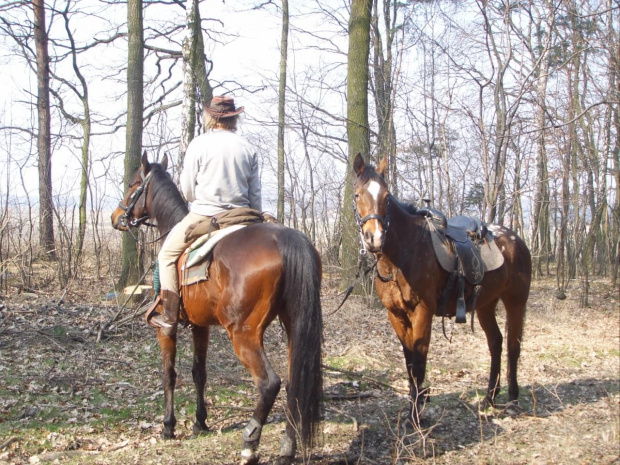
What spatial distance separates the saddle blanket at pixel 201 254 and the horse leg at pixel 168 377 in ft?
2.36

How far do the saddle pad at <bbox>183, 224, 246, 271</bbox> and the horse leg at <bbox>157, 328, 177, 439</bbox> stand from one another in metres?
0.85

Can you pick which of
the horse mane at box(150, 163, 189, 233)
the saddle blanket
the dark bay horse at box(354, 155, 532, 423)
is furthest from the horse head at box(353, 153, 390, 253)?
the horse mane at box(150, 163, 189, 233)

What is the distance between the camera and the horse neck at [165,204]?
5129 millimetres

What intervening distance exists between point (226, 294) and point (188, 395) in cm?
231

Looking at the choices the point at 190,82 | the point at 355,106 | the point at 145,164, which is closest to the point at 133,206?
the point at 145,164

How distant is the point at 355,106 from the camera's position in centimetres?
1148

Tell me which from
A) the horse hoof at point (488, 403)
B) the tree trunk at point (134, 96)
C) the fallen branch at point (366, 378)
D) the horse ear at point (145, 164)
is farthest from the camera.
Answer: the tree trunk at point (134, 96)

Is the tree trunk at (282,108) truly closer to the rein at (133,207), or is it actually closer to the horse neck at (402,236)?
the rein at (133,207)

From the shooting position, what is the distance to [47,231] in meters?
11.9

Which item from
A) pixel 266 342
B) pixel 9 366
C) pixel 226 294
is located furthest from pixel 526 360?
pixel 9 366

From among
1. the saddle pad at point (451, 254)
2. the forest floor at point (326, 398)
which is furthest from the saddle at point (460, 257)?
the forest floor at point (326, 398)

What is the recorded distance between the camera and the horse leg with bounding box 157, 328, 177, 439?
4.87 metres

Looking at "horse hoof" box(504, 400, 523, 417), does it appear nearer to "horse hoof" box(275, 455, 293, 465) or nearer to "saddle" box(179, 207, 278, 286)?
"horse hoof" box(275, 455, 293, 465)

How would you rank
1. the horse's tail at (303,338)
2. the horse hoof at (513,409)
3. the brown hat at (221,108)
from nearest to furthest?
the horse's tail at (303,338) < the brown hat at (221,108) < the horse hoof at (513,409)
